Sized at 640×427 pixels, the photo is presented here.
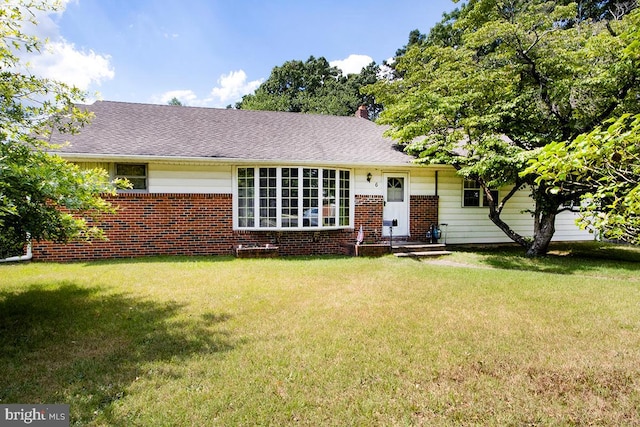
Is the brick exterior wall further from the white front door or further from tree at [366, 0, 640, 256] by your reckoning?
tree at [366, 0, 640, 256]

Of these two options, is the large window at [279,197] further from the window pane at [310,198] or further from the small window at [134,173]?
the small window at [134,173]

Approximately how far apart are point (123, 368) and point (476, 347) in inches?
145

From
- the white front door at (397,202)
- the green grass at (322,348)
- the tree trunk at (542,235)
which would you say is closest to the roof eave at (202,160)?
the white front door at (397,202)

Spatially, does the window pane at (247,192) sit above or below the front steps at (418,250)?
above

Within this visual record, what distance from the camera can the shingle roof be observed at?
9.43 metres

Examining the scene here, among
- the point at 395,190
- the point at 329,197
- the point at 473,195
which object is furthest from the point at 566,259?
the point at 329,197

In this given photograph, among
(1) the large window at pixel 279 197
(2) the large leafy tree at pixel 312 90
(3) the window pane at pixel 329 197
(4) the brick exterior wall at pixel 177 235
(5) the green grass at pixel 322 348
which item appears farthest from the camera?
(2) the large leafy tree at pixel 312 90

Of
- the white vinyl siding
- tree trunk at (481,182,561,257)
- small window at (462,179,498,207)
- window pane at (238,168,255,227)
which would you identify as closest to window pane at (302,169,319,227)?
window pane at (238,168,255,227)

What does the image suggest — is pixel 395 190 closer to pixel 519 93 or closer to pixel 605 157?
pixel 519 93

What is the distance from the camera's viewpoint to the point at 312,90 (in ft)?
142

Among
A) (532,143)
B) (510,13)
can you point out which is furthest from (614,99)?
(510,13)

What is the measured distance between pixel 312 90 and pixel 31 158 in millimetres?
41749

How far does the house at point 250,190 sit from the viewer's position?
925 centimetres

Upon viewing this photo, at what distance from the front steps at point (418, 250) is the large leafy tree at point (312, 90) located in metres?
25.7
